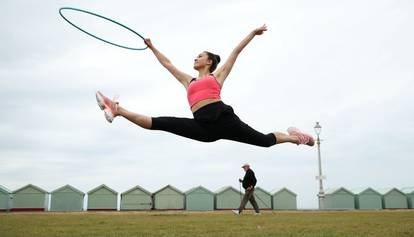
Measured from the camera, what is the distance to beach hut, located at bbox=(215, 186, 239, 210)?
36.5 meters

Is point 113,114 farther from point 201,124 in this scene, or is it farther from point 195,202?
point 195,202

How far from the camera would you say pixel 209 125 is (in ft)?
24.2

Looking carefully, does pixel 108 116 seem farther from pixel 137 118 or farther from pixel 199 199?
pixel 199 199

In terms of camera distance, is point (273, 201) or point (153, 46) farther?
point (273, 201)

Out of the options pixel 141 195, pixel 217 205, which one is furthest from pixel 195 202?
pixel 141 195

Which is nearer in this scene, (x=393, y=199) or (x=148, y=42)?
(x=148, y=42)

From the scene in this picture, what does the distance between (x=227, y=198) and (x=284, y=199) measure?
5505mm

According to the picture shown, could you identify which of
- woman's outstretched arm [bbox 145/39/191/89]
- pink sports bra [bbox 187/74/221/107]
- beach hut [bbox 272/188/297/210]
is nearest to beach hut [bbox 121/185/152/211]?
beach hut [bbox 272/188/297/210]

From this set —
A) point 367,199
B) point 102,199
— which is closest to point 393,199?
point 367,199

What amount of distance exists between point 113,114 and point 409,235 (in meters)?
7.51

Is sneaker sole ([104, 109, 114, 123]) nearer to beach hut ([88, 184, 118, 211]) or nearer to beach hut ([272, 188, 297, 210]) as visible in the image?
beach hut ([88, 184, 118, 211])

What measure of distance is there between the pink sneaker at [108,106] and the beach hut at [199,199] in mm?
29289

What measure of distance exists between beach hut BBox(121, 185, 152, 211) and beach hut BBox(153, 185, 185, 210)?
704mm

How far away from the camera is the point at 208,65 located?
8.29 m
